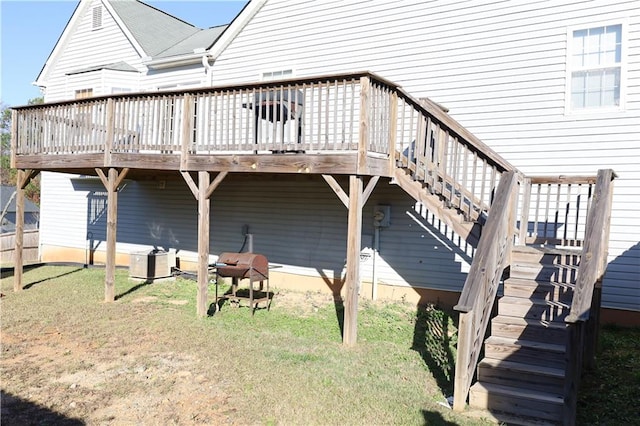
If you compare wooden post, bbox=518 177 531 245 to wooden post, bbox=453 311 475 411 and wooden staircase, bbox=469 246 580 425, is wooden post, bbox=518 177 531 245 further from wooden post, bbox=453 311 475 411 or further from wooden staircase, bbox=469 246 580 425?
wooden post, bbox=453 311 475 411

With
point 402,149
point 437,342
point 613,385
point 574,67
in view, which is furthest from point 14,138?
point 613,385

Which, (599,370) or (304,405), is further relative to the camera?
(599,370)

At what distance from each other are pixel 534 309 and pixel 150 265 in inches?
340

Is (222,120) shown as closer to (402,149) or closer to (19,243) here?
(402,149)

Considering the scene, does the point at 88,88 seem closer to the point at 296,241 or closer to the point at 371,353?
the point at 296,241

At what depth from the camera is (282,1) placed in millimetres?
10438

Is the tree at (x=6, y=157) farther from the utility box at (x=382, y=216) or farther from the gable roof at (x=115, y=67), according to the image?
the utility box at (x=382, y=216)

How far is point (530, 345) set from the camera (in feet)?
15.5

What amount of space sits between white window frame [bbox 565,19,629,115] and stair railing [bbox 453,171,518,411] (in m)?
2.70

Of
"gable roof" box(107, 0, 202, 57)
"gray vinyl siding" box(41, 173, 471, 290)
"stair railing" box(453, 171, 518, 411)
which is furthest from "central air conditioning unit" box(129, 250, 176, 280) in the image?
"stair railing" box(453, 171, 518, 411)

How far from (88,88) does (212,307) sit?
8.49 metres

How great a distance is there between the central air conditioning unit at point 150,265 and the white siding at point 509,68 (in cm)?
532

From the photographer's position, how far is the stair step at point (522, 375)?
14.3 feet

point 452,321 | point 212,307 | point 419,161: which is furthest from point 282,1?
point 452,321
